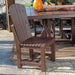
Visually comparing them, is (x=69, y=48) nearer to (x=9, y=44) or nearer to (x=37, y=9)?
(x=37, y=9)

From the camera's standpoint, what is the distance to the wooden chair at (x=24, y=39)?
282 centimetres

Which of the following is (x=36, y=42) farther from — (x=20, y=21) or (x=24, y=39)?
(x=20, y=21)

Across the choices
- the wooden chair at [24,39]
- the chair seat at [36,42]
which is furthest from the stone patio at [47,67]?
the chair seat at [36,42]

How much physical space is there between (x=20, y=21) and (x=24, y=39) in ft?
0.93

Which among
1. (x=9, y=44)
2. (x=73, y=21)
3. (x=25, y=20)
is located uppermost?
(x=25, y=20)

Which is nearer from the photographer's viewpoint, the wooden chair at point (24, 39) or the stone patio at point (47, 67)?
the wooden chair at point (24, 39)

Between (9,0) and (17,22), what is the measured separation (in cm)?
269

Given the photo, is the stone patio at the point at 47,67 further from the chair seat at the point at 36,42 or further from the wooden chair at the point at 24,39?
the chair seat at the point at 36,42

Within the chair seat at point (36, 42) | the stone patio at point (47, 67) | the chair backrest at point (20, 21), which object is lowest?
the stone patio at point (47, 67)

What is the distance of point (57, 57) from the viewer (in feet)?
11.5

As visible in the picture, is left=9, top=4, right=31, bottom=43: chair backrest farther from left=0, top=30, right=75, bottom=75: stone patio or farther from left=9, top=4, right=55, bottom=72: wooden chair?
left=0, top=30, right=75, bottom=75: stone patio

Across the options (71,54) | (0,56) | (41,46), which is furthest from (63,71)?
(0,56)

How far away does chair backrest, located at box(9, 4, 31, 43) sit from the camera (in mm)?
3000

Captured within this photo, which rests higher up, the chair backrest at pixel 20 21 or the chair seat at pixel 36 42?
the chair backrest at pixel 20 21
